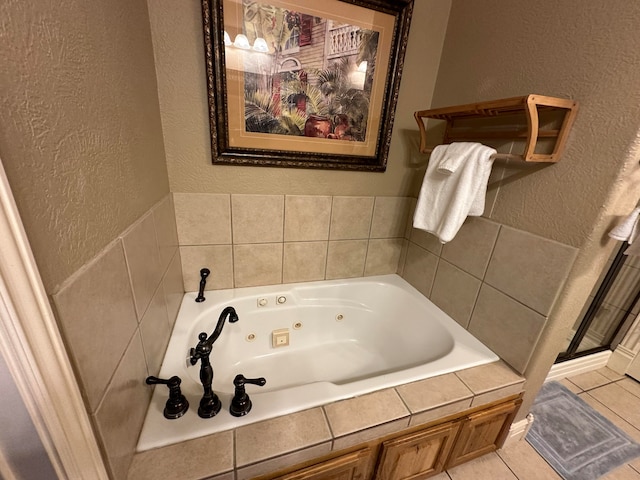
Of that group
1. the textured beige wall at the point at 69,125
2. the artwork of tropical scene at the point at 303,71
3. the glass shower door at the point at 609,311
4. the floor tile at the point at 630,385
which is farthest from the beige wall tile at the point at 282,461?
the floor tile at the point at 630,385

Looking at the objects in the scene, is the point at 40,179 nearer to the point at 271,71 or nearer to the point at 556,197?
the point at 271,71

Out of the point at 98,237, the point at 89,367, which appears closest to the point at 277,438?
the point at 89,367

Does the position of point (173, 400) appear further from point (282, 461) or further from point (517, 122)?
point (517, 122)

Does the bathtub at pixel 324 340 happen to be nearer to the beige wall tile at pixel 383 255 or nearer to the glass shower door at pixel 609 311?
the beige wall tile at pixel 383 255

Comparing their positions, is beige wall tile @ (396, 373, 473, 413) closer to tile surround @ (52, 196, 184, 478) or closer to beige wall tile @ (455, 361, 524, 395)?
beige wall tile @ (455, 361, 524, 395)

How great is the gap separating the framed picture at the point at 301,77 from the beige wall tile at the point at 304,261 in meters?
0.44

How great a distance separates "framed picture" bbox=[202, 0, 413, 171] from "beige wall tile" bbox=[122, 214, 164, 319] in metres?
→ 0.49

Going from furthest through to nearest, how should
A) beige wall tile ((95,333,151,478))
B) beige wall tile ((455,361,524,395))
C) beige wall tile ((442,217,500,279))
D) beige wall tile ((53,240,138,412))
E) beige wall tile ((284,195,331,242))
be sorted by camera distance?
beige wall tile ((284,195,331,242)), beige wall tile ((442,217,500,279)), beige wall tile ((455,361,524,395)), beige wall tile ((95,333,151,478)), beige wall tile ((53,240,138,412))

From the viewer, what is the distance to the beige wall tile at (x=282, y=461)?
686mm

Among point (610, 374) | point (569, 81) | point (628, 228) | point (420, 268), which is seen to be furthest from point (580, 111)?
point (610, 374)

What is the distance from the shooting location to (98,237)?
1.79 feet

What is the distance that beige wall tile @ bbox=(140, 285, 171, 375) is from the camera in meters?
0.81

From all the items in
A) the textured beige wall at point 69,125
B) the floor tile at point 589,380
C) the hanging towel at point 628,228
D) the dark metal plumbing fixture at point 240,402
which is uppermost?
the textured beige wall at point 69,125

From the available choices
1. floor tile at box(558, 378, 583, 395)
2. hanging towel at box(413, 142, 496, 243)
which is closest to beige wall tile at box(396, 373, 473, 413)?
hanging towel at box(413, 142, 496, 243)
